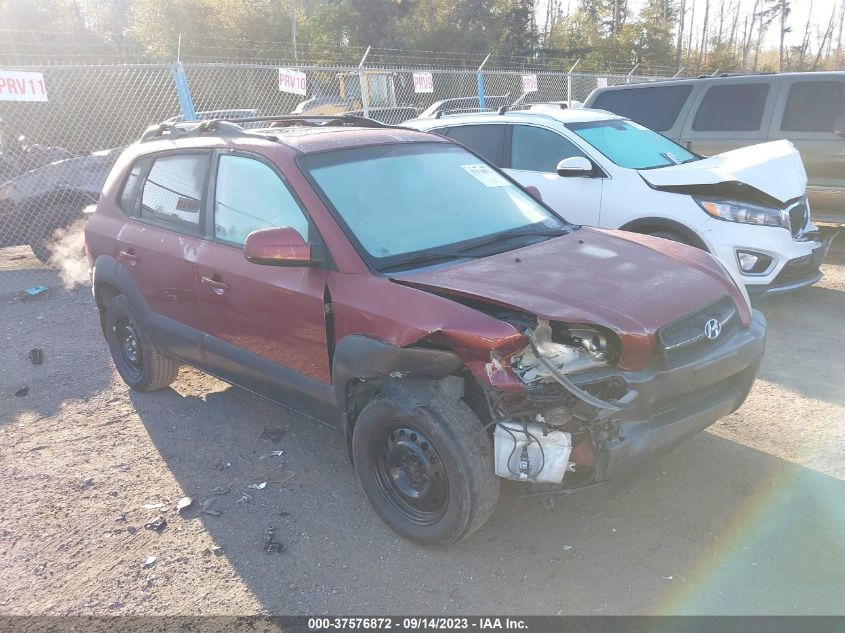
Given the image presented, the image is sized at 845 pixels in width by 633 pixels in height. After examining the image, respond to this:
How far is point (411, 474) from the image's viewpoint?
3.15 m

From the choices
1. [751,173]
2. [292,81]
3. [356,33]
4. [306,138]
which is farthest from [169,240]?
[356,33]

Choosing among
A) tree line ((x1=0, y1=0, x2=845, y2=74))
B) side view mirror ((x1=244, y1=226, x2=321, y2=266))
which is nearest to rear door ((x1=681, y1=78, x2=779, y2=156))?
side view mirror ((x1=244, y1=226, x2=321, y2=266))

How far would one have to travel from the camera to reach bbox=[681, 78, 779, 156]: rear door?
830cm

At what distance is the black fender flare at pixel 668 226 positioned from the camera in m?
5.82

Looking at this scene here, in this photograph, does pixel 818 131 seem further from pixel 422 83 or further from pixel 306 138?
pixel 422 83

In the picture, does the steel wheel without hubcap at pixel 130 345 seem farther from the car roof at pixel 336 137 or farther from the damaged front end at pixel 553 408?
the damaged front end at pixel 553 408

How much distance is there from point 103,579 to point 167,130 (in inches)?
128

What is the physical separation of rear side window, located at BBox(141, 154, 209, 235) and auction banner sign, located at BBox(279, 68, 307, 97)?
586cm

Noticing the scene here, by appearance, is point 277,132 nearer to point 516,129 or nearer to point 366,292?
point 366,292

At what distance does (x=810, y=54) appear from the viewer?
53.8 metres

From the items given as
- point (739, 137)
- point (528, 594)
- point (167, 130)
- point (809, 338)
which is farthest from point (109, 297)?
point (739, 137)

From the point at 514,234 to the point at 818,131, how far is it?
6.09 m

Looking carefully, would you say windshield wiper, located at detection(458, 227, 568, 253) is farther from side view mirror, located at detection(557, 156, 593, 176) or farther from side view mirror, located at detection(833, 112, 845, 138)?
side view mirror, located at detection(833, 112, 845, 138)

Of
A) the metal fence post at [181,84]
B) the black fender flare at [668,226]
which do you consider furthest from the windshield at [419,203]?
the metal fence post at [181,84]
